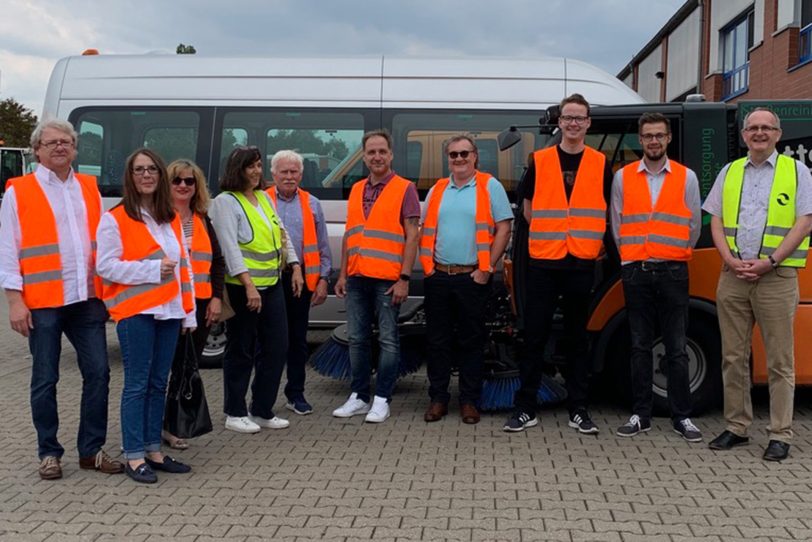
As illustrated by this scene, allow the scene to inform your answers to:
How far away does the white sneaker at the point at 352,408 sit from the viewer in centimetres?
614

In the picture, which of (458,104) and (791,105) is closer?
(791,105)

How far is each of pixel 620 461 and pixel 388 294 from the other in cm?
193

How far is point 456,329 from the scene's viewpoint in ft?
19.9

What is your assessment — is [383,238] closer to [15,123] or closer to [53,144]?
[53,144]

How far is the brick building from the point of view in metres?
18.4

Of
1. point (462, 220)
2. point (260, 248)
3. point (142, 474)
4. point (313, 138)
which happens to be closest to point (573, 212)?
point (462, 220)

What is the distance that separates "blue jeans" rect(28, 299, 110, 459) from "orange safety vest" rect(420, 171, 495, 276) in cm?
217

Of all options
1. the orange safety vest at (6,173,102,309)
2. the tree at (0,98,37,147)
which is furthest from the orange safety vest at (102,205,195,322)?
the tree at (0,98,37,147)

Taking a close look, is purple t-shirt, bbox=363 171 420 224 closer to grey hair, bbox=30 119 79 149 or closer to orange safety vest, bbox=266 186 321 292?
orange safety vest, bbox=266 186 321 292

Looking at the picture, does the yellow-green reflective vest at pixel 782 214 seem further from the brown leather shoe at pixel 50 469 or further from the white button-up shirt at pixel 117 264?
the brown leather shoe at pixel 50 469

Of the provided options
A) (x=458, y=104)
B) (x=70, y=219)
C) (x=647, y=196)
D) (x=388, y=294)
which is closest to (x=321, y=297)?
(x=388, y=294)

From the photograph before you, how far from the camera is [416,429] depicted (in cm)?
578

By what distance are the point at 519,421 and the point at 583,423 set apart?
1.38 feet

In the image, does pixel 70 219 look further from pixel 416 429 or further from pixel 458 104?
pixel 458 104
